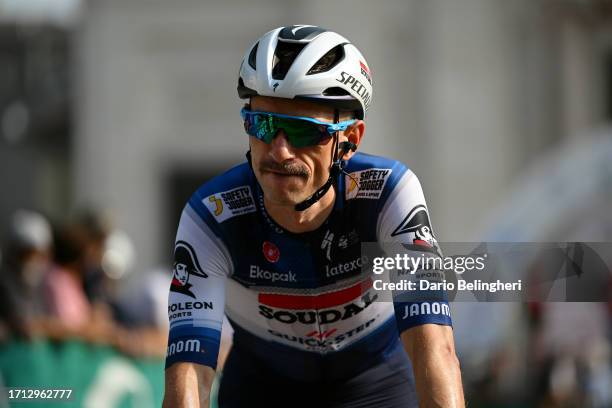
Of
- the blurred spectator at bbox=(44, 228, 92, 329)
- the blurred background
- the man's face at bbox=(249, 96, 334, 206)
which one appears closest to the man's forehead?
the man's face at bbox=(249, 96, 334, 206)

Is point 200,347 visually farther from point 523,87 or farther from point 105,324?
point 523,87

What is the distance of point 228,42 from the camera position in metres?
27.5

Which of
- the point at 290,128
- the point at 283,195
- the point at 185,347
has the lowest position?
the point at 185,347

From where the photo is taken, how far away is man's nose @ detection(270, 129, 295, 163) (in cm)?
484

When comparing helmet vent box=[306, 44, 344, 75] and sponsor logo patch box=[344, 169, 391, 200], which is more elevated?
helmet vent box=[306, 44, 344, 75]

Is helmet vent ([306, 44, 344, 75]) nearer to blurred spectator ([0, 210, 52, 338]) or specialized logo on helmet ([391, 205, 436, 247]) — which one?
specialized logo on helmet ([391, 205, 436, 247])

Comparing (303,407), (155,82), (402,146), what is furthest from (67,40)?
(303,407)

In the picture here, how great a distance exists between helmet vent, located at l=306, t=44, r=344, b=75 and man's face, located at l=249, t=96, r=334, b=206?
13cm

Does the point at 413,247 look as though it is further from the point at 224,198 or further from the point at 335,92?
the point at 224,198

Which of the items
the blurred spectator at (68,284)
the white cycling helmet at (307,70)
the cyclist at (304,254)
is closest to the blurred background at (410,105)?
the blurred spectator at (68,284)

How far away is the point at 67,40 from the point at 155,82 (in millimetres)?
9182

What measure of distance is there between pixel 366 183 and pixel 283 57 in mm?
581

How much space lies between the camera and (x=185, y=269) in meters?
4.94

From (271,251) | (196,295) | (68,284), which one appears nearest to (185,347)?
(196,295)
